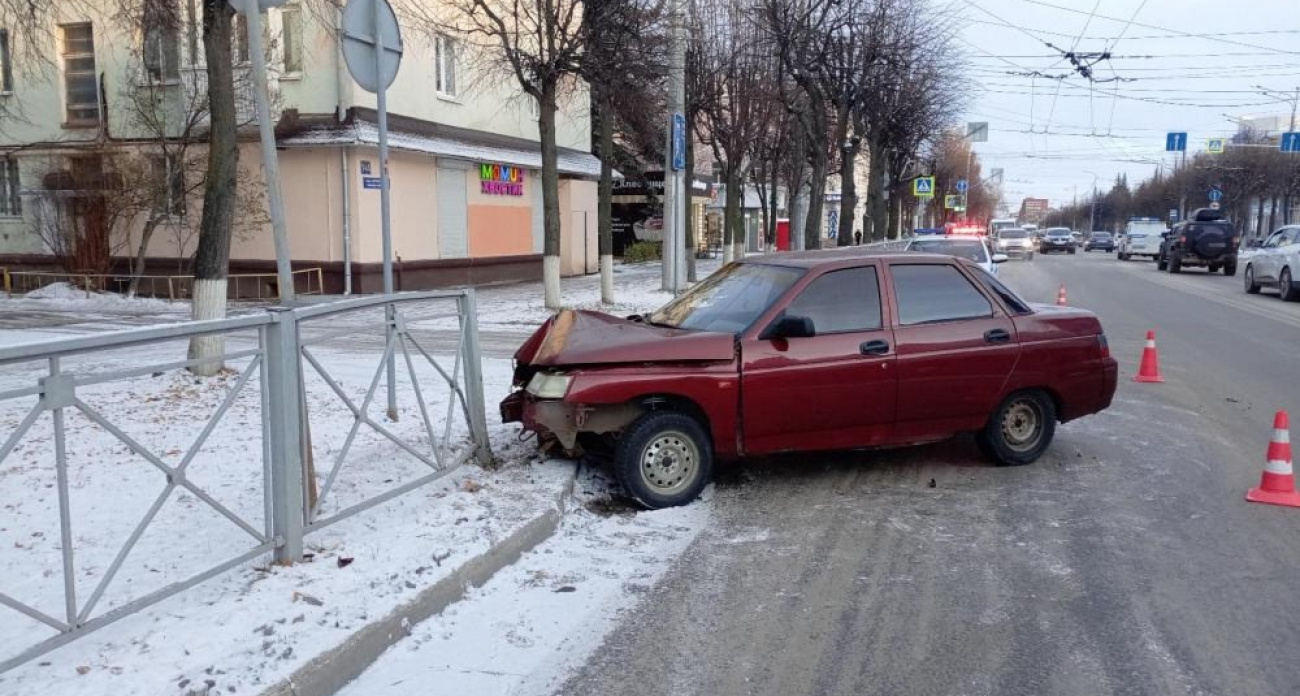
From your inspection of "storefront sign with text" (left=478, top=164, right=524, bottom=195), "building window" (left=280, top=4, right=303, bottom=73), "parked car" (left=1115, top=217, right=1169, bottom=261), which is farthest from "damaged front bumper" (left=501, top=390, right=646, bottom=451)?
"parked car" (left=1115, top=217, right=1169, bottom=261)

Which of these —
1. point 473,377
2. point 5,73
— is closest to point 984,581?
point 473,377

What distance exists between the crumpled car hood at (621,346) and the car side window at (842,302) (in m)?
0.65

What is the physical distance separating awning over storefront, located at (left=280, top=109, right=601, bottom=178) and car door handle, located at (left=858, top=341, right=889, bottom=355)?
12814mm

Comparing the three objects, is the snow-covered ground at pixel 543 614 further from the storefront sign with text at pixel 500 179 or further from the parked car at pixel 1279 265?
the parked car at pixel 1279 265

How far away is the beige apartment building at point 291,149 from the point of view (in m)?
20.1

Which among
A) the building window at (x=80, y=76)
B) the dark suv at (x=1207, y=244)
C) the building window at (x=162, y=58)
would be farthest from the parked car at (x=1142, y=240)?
the building window at (x=80, y=76)

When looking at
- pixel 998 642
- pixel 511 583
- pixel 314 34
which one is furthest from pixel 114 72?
A: pixel 998 642

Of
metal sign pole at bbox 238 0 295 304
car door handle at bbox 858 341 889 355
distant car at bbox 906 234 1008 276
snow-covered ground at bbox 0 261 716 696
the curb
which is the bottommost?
the curb

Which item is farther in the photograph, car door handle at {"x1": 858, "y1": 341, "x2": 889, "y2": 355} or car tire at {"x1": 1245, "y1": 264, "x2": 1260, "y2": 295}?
car tire at {"x1": 1245, "y1": 264, "x2": 1260, "y2": 295}

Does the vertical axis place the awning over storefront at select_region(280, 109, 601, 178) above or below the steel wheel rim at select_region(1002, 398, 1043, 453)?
above

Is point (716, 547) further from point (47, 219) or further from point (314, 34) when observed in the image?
point (47, 219)

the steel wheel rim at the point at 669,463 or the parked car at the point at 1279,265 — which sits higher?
the parked car at the point at 1279,265

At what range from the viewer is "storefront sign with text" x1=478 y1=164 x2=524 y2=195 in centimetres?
2483

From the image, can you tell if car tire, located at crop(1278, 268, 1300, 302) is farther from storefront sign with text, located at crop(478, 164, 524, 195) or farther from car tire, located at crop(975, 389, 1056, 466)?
storefront sign with text, located at crop(478, 164, 524, 195)
